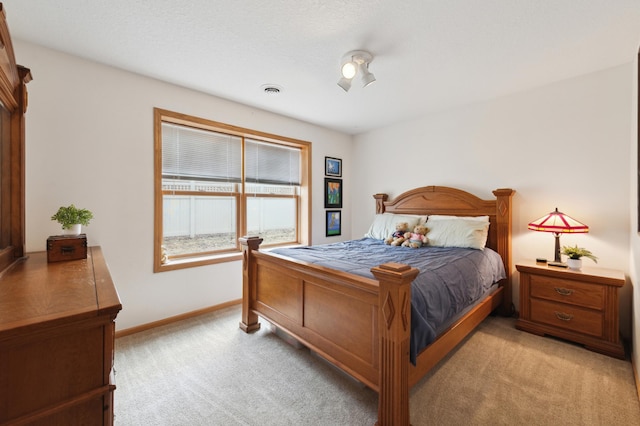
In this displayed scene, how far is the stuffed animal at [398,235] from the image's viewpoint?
3160 millimetres

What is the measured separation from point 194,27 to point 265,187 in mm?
2103

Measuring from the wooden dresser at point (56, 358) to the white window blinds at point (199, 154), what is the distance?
7.18 ft

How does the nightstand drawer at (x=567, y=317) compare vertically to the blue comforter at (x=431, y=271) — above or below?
below

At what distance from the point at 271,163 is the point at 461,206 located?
2.53 meters

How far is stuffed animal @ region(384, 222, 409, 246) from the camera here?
3160 mm

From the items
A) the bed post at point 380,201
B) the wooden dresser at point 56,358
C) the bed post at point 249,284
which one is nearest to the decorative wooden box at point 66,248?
the wooden dresser at point 56,358

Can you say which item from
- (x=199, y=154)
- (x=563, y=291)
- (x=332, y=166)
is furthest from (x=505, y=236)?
(x=199, y=154)

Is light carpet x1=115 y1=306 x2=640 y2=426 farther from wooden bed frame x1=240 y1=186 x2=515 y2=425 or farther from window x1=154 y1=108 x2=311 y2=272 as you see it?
window x1=154 y1=108 x2=311 y2=272

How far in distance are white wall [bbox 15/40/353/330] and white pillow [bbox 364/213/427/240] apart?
201 centimetres

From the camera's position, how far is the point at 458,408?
1.63 m

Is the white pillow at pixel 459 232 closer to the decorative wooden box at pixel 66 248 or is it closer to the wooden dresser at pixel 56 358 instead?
the wooden dresser at pixel 56 358

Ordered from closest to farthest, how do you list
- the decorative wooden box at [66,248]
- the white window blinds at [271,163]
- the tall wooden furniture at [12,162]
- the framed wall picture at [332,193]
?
the tall wooden furniture at [12,162], the decorative wooden box at [66,248], the white window blinds at [271,163], the framed wall picture at [332,193]

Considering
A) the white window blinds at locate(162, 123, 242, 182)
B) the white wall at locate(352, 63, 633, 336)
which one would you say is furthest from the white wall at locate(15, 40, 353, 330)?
the white wall at locate(352, 63, 633, 336)

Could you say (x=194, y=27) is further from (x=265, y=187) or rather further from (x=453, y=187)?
(x=453, y=187)
